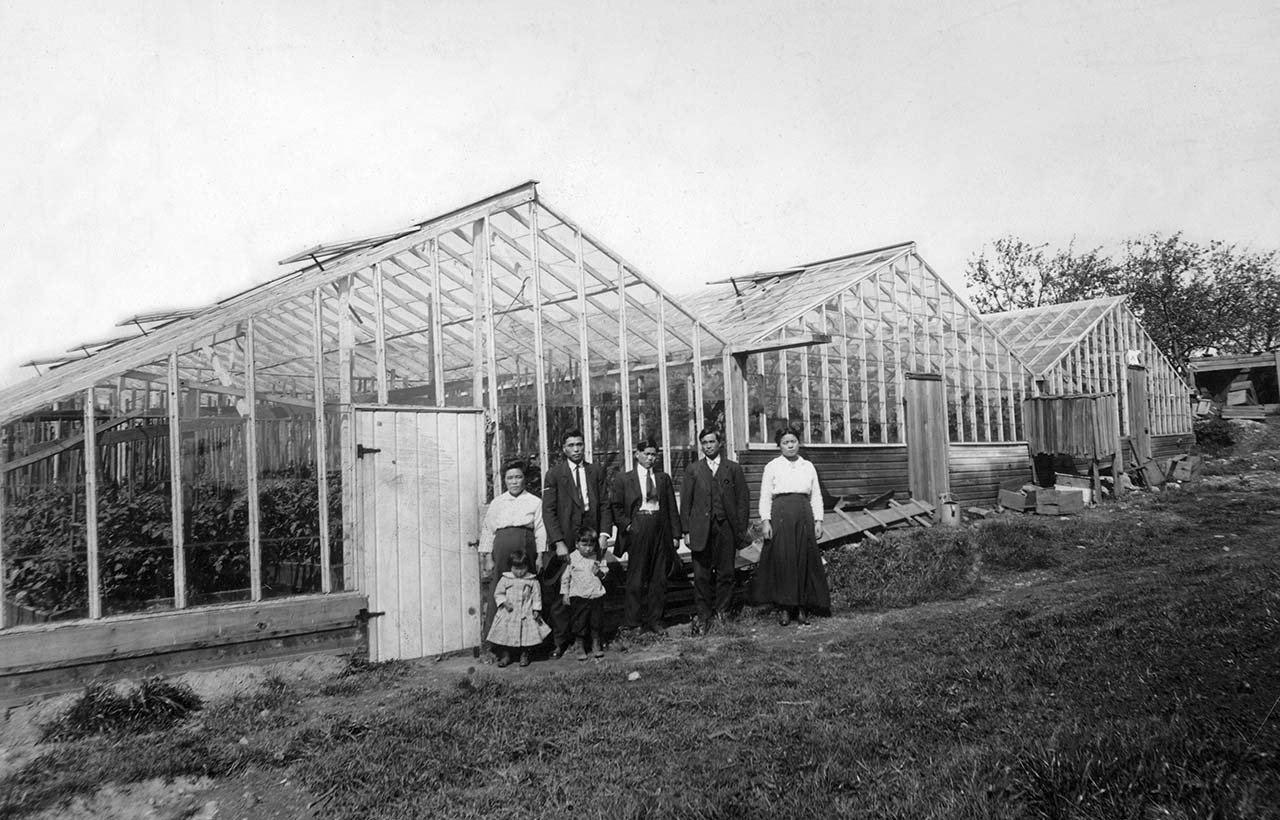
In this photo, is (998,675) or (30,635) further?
(30,635)

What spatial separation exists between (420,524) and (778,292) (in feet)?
30.7

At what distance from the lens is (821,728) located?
540 cm

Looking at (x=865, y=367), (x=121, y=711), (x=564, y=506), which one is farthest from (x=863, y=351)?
(x=121, y=711)

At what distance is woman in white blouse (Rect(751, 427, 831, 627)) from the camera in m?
9.54

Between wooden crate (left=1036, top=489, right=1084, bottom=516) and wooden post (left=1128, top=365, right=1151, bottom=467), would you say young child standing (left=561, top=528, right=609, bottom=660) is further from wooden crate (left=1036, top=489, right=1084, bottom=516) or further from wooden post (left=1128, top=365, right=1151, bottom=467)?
wooden post (left=1128, top=365, right=1151, bottom=467)

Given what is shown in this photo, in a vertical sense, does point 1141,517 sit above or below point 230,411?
below

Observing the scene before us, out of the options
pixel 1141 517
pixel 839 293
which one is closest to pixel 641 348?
pixel 839 293

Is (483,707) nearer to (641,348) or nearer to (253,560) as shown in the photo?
(253,560)

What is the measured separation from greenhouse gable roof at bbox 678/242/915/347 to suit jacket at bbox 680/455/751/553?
3.74 m

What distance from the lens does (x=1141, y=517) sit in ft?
51.7

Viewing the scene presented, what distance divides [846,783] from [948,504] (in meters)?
12.1

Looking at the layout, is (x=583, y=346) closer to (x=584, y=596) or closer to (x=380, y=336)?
(x=380, y=336)

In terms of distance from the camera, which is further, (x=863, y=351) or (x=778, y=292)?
(x=778, y=292)

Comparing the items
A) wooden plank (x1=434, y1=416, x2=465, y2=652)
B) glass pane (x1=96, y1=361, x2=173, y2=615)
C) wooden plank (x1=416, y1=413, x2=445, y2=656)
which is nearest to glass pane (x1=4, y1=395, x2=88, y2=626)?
glass pane (x1=96, y1=361, x2=173, y2=615)
